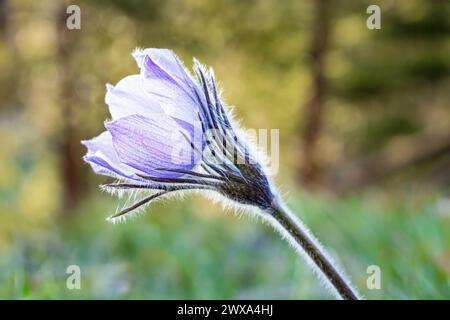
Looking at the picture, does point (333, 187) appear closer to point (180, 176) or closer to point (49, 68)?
point (49, 68)

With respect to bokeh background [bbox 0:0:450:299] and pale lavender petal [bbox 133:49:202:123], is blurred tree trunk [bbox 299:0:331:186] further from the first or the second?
pale lavender petal [bbox 133:49:202:123]

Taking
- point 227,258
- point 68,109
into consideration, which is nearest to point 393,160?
point 68,109

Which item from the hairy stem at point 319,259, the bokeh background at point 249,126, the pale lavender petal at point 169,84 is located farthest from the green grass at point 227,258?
the pale lavender petal at point 169,84

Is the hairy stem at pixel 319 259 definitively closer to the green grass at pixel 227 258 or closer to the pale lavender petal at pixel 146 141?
the pale lavender petal at pixel 146 141

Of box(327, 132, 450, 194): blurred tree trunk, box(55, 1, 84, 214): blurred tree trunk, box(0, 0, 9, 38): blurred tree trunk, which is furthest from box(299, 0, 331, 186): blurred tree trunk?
box(0, 0, 9, 38): blurred tree trunk

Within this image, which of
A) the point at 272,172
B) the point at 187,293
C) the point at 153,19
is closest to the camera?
the point at 272,172

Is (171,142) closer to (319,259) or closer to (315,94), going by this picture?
(319,259)

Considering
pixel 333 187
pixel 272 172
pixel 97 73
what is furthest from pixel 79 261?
pixel 333 187
